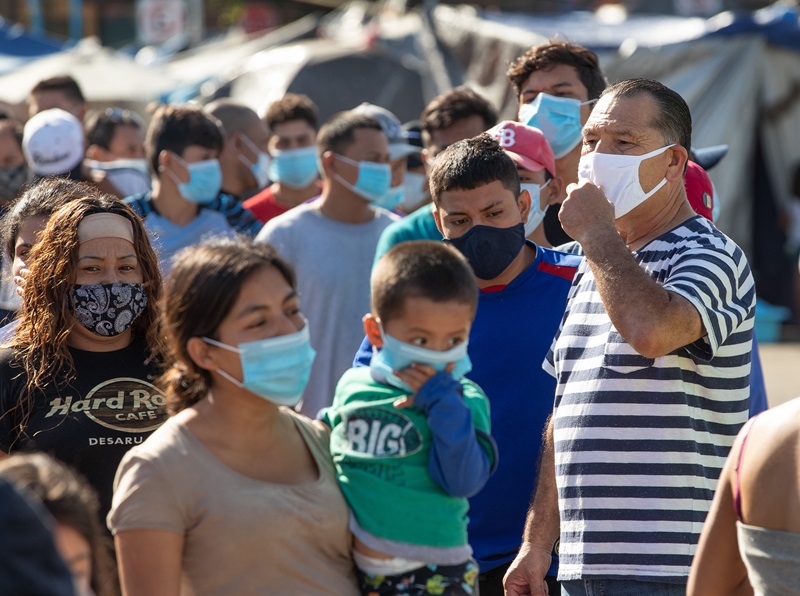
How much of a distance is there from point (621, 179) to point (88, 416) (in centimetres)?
167

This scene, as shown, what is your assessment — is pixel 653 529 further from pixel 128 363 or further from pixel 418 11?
pixel 418 11

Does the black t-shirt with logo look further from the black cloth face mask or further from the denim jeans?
the denim jeans

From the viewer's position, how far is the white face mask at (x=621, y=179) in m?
3.71

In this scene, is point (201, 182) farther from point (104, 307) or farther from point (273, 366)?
point (273, 366)

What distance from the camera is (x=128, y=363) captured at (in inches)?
147

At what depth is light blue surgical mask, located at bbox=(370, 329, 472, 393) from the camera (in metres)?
2.90

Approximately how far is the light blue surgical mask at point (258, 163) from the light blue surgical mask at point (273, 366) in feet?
18.0

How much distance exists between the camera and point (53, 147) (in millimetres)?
7305

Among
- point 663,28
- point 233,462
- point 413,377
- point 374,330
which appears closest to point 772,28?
point 663,28

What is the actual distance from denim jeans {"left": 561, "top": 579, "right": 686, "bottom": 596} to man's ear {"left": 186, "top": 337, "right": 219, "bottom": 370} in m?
1.27

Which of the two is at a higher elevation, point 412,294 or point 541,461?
point 412,294

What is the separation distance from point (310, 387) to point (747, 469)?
3360 millimetres

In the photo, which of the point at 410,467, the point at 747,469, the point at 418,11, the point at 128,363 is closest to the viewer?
the point at 747,469

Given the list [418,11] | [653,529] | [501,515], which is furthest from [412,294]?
[418,11]
